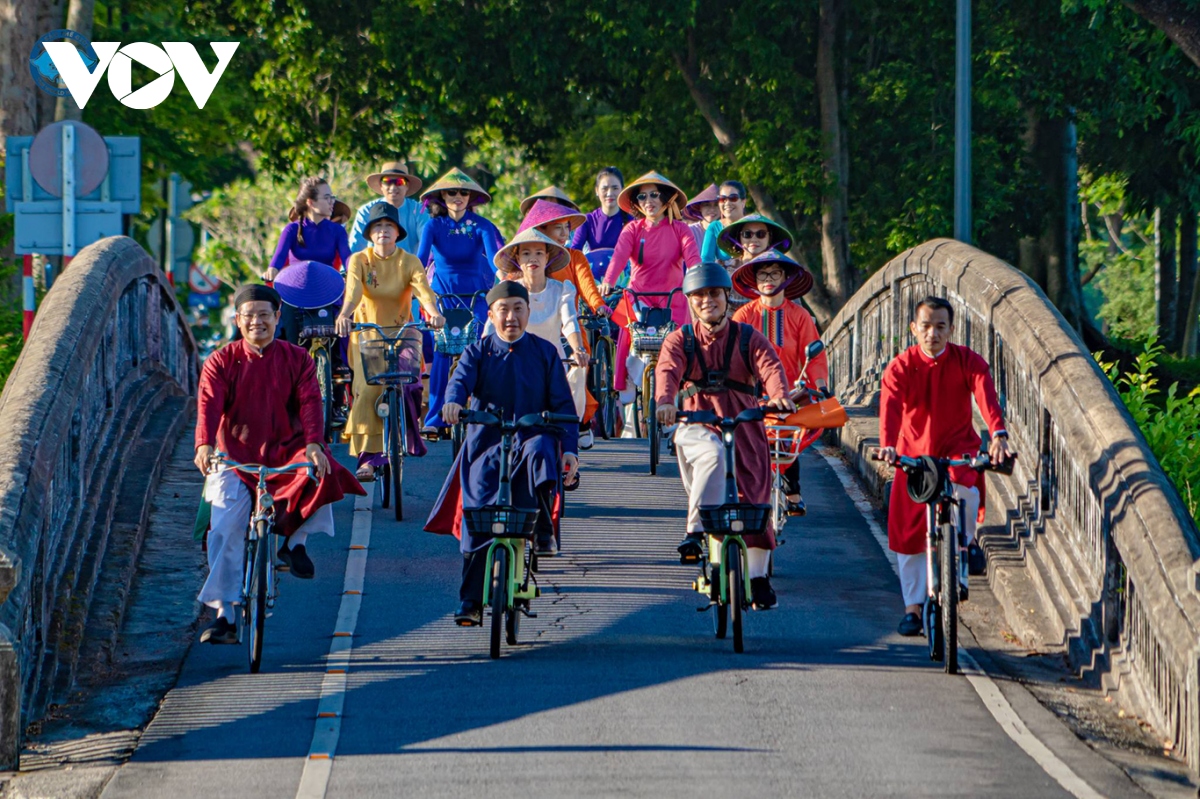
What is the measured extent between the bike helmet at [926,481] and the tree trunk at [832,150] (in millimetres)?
17738

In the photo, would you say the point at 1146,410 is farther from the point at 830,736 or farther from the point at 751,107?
the point at 751,107

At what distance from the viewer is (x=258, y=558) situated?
9336 mm

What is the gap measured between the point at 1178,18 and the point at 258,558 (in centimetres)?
944

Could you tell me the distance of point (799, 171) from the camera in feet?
88.7

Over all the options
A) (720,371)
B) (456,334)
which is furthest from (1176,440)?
(456,334)

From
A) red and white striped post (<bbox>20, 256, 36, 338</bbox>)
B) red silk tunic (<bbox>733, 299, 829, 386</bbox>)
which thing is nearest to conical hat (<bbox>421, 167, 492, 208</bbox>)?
red and white striped post (<bbox>20, 256, 36, 338</bbox>)

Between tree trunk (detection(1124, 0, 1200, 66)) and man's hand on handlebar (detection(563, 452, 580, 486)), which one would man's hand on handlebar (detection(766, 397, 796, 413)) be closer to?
man's hand on handlebar (detection(563, 452, 580, 486))

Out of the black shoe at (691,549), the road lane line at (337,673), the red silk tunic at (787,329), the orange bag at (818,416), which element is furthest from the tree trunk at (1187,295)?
the black shoe at (691,549)

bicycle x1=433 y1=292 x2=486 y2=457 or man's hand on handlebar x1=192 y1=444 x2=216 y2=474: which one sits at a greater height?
bicycle x1=433 y1=292 x2=486 y2=457

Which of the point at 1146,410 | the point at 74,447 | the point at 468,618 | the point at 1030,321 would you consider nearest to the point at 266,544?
the point at 468,618

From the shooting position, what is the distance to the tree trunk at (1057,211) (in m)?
27.6

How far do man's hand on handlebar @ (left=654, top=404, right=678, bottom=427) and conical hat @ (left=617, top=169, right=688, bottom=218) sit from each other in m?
5.57

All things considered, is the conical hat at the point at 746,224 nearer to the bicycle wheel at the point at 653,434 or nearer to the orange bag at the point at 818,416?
the bicycle wheel at the point at 653,434

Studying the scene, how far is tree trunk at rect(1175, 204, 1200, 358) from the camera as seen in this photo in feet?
111
